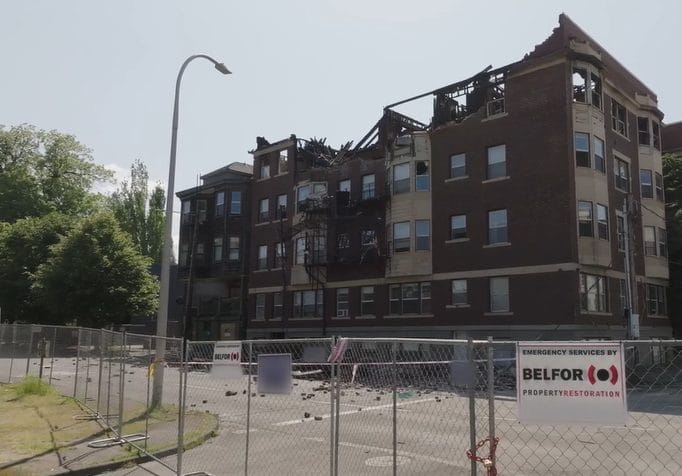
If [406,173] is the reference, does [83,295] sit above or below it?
below

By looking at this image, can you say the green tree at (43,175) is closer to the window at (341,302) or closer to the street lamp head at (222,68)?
the window at (341,302)

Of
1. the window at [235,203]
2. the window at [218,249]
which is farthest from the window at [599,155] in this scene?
→ the window at [218,249]

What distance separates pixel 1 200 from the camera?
58469 mm

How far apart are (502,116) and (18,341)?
23963 millimetres

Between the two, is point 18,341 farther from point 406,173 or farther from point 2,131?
point 2,131

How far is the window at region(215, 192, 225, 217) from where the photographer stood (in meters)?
47.9

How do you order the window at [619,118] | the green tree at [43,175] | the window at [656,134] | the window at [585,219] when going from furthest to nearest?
the green tree at [43,175], the window at [656,134], the window at [619,118], the window at [585,219]

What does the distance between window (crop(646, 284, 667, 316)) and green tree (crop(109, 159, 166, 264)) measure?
50.8 m

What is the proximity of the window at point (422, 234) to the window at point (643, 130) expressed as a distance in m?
13.5

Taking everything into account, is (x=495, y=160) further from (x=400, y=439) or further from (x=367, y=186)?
(x=400, y=439)

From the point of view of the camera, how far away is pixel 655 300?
115ft

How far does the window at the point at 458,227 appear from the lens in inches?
1271

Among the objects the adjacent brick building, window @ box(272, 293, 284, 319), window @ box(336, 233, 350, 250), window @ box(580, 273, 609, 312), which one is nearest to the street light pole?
the adjacent brick building

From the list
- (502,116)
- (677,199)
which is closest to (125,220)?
(502,116)
